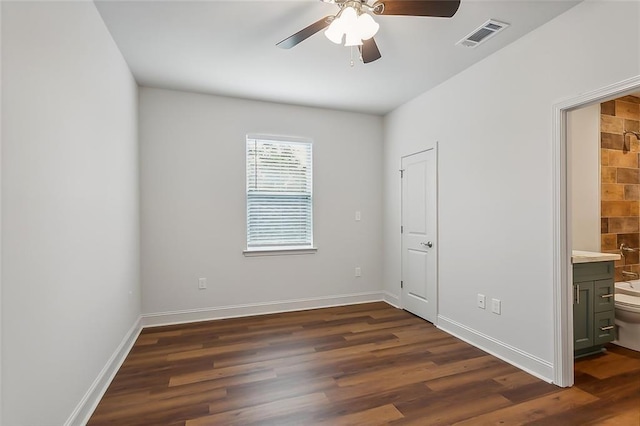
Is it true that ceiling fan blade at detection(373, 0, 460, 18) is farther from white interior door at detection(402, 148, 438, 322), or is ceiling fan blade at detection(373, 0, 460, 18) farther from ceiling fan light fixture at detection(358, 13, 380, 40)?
white interior door at detection(402, 148, 438, 322)

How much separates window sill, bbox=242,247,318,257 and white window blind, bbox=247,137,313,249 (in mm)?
73

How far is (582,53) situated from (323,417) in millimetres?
2952

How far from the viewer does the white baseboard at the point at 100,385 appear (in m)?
1.82

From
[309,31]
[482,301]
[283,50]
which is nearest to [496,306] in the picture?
[482,301]

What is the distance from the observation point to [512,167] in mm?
2633

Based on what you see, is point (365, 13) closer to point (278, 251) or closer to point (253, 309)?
point (278, 251)

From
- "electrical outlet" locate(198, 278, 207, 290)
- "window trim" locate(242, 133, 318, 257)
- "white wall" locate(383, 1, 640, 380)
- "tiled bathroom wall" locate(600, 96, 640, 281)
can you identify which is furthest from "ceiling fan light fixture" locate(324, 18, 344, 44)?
"tiled bathroom wall" locate(600, 96, 640, 281)

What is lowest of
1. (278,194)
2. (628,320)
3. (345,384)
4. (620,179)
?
(345,384)

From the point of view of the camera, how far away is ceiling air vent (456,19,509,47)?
2.32 metres

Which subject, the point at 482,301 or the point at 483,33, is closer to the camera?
the point at 483,33

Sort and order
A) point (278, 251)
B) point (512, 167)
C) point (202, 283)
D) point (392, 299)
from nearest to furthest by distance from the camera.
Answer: point (512, 167) → point (202, 283) → point (278, 251) → point (392, 299)

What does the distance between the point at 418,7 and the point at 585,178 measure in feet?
9.34

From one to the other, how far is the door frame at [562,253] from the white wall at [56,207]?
3.12m

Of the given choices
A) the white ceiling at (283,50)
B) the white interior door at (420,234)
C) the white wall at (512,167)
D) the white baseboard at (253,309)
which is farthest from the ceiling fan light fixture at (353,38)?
the white baseboard at (253,309)
